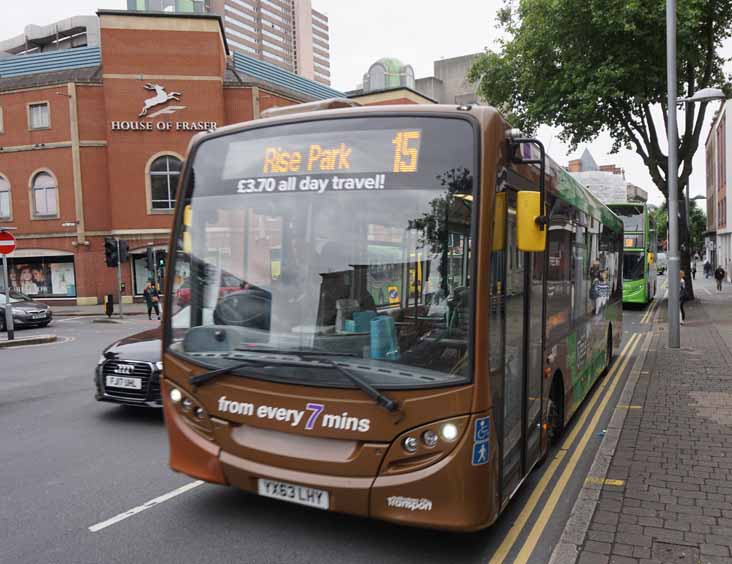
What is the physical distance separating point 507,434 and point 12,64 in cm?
4069

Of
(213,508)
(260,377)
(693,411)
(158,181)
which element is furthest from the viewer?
(158,181)

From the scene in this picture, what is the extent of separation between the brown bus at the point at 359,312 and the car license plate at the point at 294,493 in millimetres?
10

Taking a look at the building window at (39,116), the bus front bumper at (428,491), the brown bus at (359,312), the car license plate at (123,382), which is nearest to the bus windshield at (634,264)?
the car license plate at (123,382)

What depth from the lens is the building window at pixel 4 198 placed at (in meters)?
33.7

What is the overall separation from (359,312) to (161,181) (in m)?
31.6

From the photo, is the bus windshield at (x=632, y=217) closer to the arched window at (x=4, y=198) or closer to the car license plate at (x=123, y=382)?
the car license plate at (x=123, y=382)

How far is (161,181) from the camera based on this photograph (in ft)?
107

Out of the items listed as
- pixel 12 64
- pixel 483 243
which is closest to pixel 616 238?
pixel 483 243

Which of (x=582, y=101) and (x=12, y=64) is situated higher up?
(x=12, y=64)

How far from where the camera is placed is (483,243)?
3.55 meters

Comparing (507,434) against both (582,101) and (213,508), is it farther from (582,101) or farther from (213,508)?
(582,101)

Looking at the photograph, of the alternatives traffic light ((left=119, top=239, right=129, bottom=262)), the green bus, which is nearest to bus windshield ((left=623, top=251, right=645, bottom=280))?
the green bus

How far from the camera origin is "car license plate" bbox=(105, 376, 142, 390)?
700 cm

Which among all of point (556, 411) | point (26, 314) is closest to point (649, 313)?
point (556, 411)
